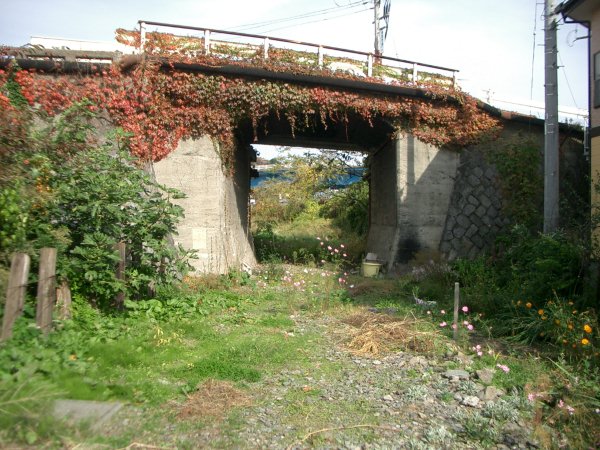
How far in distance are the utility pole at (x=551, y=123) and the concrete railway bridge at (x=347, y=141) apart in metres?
2.32

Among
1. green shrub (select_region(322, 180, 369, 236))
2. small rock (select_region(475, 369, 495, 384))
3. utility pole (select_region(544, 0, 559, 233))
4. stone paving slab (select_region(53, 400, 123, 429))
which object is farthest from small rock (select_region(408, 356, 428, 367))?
green shrub (select_region(322, 180, 369, 236))

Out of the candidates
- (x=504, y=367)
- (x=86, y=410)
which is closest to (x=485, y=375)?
(x=504, y=367)

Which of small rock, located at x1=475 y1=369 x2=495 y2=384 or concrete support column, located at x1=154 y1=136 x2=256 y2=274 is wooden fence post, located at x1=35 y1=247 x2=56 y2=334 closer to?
small rock, located at x1=475 y1=369 x2=495 y2=384

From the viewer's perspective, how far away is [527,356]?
16.3 feet

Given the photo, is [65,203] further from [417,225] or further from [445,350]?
[417,225]

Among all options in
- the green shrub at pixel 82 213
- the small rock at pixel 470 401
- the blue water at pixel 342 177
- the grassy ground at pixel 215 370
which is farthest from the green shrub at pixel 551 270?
the blue water at pixel 342 177

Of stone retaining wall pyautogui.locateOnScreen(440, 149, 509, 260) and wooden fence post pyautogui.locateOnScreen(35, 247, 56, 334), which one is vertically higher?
stone retaining wall pyautogui.locateOnScreen(440, 149, 509, 260)

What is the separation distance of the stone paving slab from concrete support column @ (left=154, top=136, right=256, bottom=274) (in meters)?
5.47

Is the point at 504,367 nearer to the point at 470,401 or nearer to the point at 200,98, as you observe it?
the point at 470,401

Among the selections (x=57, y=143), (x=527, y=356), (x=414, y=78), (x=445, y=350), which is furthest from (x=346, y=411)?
(x=414, y=78)

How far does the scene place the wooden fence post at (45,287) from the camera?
14.0ft

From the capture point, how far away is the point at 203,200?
30.0ft

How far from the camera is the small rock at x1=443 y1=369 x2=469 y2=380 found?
4387 millimetres

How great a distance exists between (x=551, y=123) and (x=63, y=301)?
8.96 metres
